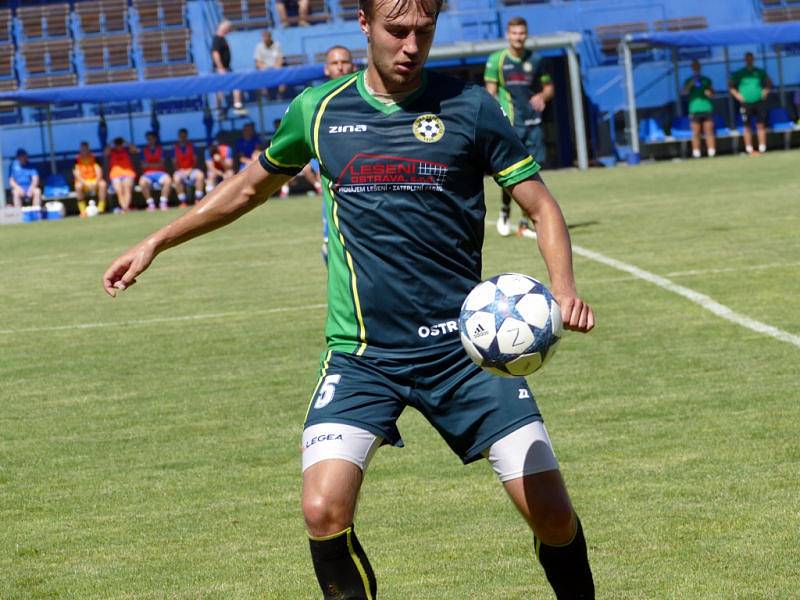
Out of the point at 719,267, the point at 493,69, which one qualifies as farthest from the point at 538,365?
the point at 493,69

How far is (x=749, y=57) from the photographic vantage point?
3572cm

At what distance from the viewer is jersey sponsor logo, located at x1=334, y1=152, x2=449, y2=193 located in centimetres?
443

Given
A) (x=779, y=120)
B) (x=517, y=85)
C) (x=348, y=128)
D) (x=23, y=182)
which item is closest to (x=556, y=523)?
(x=348, y=128)

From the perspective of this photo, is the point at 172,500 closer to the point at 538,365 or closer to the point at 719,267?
the point at 538,365

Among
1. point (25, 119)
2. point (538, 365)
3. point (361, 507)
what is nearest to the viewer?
point (538, 365)

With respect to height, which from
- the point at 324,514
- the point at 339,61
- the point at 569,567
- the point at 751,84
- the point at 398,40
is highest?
the point at 398,40

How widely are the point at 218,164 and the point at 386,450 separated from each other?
26050mm

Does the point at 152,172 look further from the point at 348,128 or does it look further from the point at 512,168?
the point at 512,168

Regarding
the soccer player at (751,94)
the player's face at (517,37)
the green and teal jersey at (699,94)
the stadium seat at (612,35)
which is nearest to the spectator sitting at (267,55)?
the stadium seat at (612,35)

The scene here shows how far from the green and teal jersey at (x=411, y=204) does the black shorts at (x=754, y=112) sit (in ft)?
103

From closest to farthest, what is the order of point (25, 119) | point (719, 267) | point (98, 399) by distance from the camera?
point (98, 399)
point (719, 267)
point (25, 119)

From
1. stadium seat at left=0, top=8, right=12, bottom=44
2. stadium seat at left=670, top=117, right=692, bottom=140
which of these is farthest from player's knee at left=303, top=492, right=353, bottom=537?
stadium seat at left=0, top=8, right=12, bottom=44

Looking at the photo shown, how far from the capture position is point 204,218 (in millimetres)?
4750

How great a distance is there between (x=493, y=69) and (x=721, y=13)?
23.7 meters
